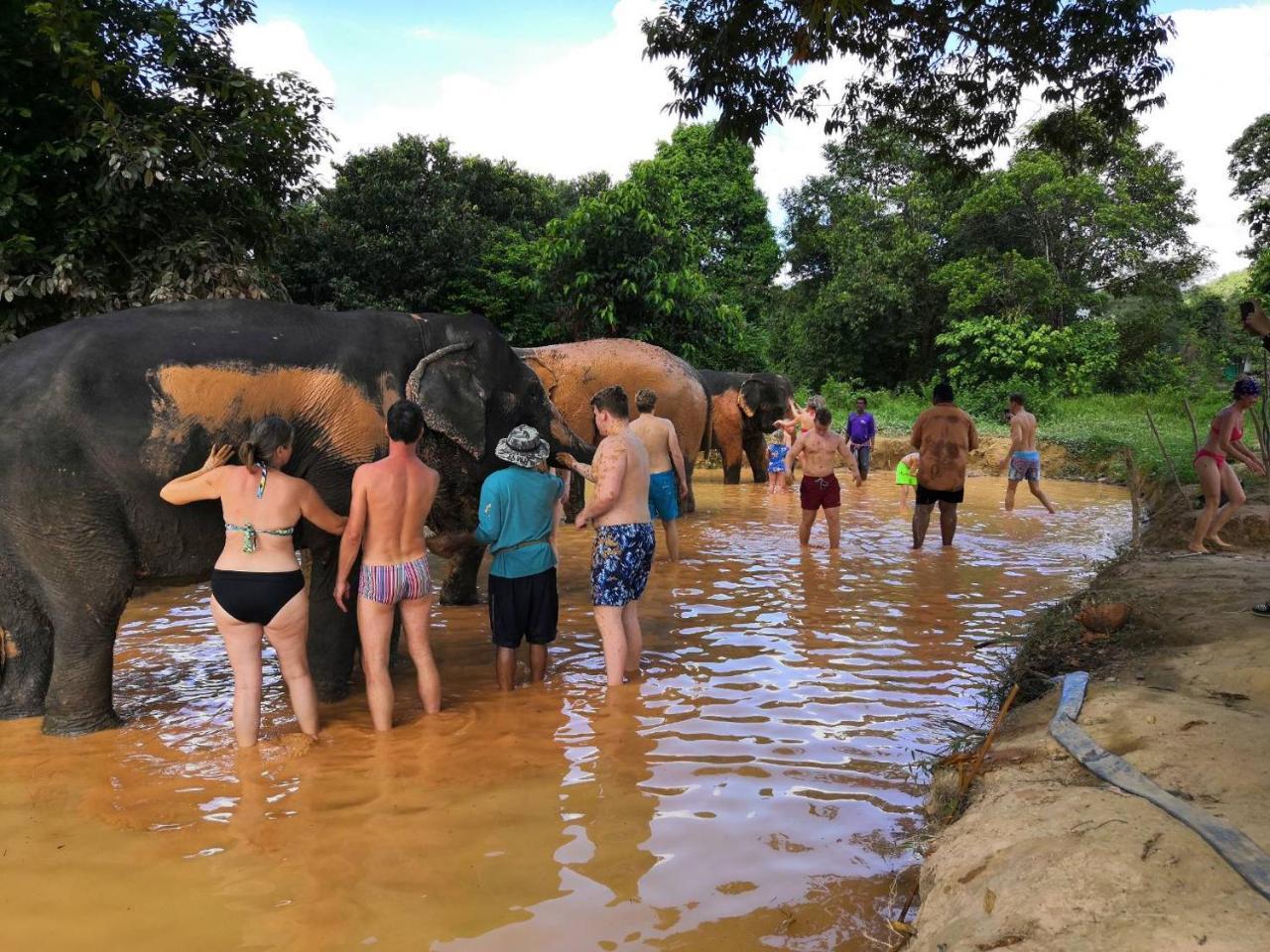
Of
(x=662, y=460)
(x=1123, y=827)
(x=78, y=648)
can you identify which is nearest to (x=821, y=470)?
(x=662, y=460)

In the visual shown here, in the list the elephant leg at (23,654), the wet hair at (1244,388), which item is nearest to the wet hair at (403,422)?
the elephant leg at (23,654)

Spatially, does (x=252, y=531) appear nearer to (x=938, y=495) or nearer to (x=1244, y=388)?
(x=938, y=495)

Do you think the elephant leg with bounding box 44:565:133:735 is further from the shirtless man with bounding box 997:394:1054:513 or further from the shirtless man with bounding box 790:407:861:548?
the shirtless man with bounding box 997:394:1054:513

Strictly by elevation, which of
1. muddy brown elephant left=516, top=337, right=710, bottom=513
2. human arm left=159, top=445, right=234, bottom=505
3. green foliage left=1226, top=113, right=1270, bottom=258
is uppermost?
green foliage left=1226, top=113, right=1270, bottom=258

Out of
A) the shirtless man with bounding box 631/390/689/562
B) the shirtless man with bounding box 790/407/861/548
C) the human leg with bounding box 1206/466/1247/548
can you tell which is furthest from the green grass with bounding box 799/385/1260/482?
the shirtless man with bounding box 631/390/689/562

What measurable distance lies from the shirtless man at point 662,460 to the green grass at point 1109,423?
24.6 ft

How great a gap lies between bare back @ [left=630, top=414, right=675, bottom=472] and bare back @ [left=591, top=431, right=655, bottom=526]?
297cm

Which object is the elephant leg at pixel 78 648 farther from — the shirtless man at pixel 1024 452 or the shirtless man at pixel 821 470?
the shirtless man at pixel 1024 452

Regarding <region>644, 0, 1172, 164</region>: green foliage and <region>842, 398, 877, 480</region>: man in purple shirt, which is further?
<region>842, 398, 877, 480</region>: man in purple shirt

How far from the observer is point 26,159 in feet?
23.2

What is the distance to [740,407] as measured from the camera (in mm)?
15469

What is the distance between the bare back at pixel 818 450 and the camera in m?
9.85

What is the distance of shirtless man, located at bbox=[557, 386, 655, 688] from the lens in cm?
546

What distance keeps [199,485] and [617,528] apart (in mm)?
2280
